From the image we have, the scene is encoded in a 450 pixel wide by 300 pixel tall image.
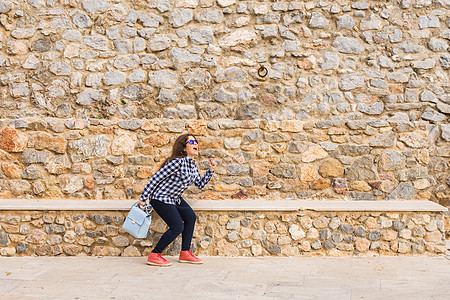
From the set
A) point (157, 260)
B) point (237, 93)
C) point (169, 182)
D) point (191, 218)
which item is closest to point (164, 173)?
point (169, 182)

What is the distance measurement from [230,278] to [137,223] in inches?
A: 42.3

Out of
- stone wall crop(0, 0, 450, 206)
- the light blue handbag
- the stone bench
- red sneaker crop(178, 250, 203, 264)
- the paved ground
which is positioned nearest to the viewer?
the paved ground

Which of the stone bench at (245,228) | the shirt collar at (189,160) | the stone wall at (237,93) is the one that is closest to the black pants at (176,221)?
the stone bench at (245,228)

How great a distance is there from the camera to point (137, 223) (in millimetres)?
4547

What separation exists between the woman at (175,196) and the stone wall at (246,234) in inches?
12.1

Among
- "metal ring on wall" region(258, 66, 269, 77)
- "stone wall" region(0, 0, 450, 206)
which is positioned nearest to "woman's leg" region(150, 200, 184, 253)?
"stone wall" region(0, 0, 450, 206)

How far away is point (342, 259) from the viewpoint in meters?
4.98

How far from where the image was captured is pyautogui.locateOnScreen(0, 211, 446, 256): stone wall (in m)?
4.96

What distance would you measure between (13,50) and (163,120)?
2.03 metres

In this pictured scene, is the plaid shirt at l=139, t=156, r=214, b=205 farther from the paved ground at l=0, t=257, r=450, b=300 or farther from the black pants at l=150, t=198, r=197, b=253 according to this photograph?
the paved ground at l=0, t=257, r=450, b=300

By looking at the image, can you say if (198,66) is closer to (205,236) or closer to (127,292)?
(205,236)

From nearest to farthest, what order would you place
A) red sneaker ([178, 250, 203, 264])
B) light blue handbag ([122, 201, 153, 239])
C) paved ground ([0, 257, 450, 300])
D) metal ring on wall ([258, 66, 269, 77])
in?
1. paved ground ([0, 257, 450, 300])
2. light blue handbag ([122, 201, 153, 239])
3. red sneaker ([178, 250, 203, 264])
4. metal ring on wall ([258, 66, 269, 77])

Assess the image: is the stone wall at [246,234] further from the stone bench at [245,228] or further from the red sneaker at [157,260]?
the red sneaker at [157,260]

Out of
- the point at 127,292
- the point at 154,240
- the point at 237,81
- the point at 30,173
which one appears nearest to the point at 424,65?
the point at 237,81
